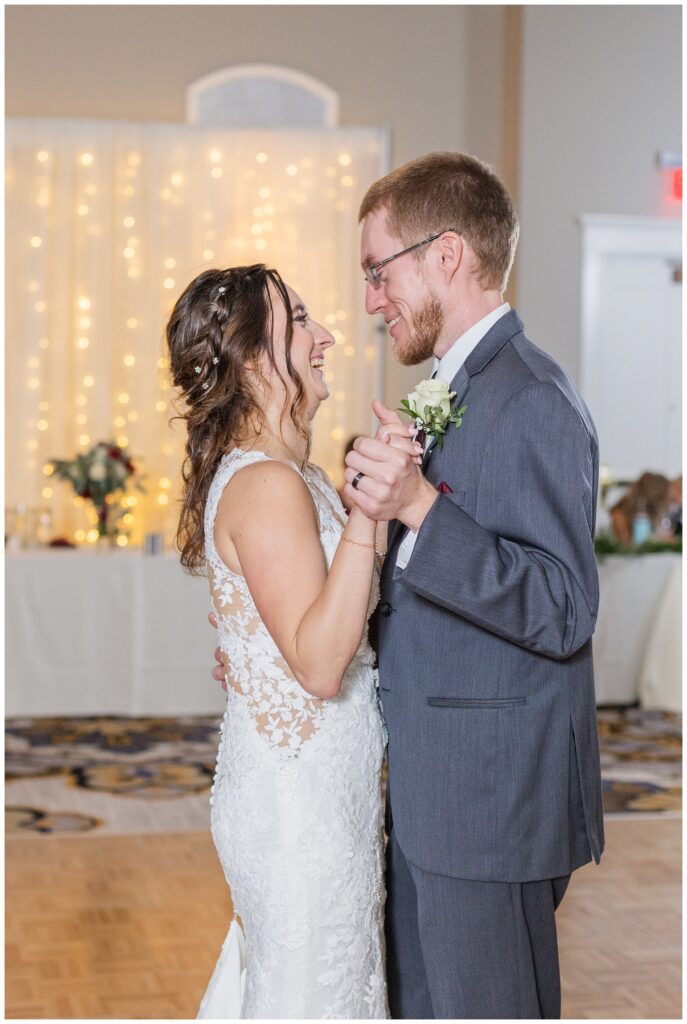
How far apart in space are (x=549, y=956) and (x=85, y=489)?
5.64 m

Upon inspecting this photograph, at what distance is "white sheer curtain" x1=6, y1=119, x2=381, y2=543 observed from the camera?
30.2 feet

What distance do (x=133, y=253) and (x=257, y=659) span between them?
25.2 ft

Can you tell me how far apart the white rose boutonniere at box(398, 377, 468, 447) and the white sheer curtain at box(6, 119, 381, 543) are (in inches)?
286

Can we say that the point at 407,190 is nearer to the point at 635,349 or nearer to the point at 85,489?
the point at 85,489

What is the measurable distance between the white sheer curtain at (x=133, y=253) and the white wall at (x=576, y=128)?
1.32 m

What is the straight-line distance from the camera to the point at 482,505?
1978 millimetres

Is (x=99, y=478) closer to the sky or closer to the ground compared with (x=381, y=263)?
closer to the ground

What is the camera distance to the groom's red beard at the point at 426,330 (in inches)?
87.0

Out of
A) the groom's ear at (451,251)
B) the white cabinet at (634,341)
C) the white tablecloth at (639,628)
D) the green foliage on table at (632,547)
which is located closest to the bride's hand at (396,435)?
the groom's ear at (451,251)

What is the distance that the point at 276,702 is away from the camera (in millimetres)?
2086

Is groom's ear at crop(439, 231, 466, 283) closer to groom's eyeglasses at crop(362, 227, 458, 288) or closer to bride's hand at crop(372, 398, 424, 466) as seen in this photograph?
groom's eyeglasses at crop(362, 227, 458, 288)

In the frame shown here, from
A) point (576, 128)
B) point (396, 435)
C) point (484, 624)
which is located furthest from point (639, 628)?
point (396, 435)

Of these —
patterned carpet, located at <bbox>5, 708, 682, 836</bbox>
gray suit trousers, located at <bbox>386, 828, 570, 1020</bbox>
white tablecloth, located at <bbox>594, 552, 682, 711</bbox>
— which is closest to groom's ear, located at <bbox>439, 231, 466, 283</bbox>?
gray suit trousers, located at <bbox>386, 828, 570, 1020</bbox>

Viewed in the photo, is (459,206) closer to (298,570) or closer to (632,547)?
(298,570)
